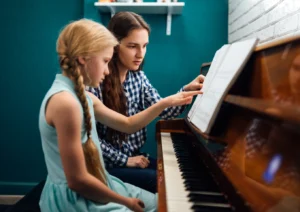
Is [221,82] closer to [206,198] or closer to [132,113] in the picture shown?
[206,198]

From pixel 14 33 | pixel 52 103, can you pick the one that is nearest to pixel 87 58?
pixel 52 103

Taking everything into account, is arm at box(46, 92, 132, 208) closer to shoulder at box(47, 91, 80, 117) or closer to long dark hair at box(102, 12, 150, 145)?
shoulder at box(47, 91, 80, 117)

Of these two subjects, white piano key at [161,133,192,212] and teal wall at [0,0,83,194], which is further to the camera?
teal wall at [0,0,83,194]

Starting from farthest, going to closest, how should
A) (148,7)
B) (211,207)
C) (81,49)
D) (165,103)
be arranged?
(148,7) → (165,103) → (81,49) → (211,207)

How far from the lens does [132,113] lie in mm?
1853

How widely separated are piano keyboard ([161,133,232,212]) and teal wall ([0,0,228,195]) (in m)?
1.37

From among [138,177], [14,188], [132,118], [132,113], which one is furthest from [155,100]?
[14,188]

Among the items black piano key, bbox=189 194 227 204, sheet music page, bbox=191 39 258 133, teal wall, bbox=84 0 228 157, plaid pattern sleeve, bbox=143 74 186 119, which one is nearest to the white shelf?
teal wall, bbox=84 0 228 157

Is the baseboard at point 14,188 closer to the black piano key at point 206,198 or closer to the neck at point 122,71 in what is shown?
the neck at point 122,71

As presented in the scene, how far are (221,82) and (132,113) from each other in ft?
2.71

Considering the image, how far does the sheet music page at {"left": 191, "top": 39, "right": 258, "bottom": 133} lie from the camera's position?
957mm

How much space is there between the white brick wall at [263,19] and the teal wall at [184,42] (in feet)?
0.42

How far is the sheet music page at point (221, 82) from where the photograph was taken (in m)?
0.96

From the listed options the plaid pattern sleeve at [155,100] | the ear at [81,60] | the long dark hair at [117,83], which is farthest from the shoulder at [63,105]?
the plaid pattern sleeve at [155,100]
